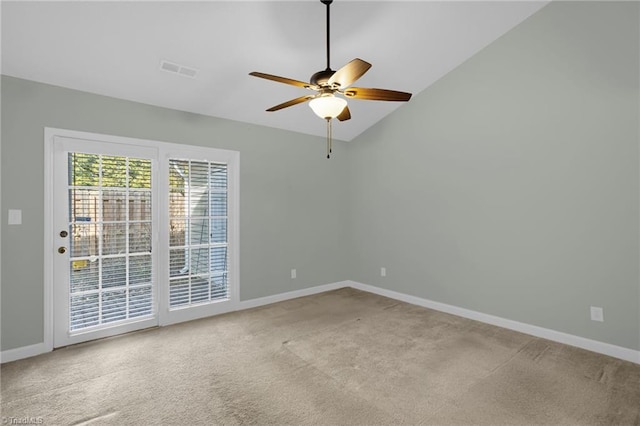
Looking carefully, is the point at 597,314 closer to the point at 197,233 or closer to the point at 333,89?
the point at 333,89

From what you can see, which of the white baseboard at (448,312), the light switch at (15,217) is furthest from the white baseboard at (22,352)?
the light switch at (15,217)

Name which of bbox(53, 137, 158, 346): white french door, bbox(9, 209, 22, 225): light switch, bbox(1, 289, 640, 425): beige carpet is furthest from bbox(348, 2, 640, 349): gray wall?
bbox(9, 209, 22, 225): light switch

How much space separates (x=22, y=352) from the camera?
276 centimetres

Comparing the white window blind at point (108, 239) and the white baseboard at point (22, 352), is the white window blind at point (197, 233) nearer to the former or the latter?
the white window blind at point (108, 239)

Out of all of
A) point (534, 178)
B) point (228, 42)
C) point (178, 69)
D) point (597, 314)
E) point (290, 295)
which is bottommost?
point (290, 295)

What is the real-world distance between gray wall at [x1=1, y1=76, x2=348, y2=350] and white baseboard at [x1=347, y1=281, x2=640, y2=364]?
1335mm

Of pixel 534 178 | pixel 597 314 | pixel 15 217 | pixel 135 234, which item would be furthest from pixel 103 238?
pixel 597 314

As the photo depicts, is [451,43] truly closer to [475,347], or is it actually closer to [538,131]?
[538,131]

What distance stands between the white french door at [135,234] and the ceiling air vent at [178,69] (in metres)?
0.84

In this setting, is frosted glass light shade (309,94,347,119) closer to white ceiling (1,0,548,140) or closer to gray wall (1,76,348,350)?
white ceiling (1,0,548,140)

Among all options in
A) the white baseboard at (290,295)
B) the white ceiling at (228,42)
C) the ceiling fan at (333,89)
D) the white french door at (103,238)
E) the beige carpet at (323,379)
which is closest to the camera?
the beige carpet at (323,379)

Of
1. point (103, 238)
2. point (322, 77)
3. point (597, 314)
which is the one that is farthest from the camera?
point (103, 238)

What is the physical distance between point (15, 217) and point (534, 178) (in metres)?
4.92

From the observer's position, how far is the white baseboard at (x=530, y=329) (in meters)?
2.73
